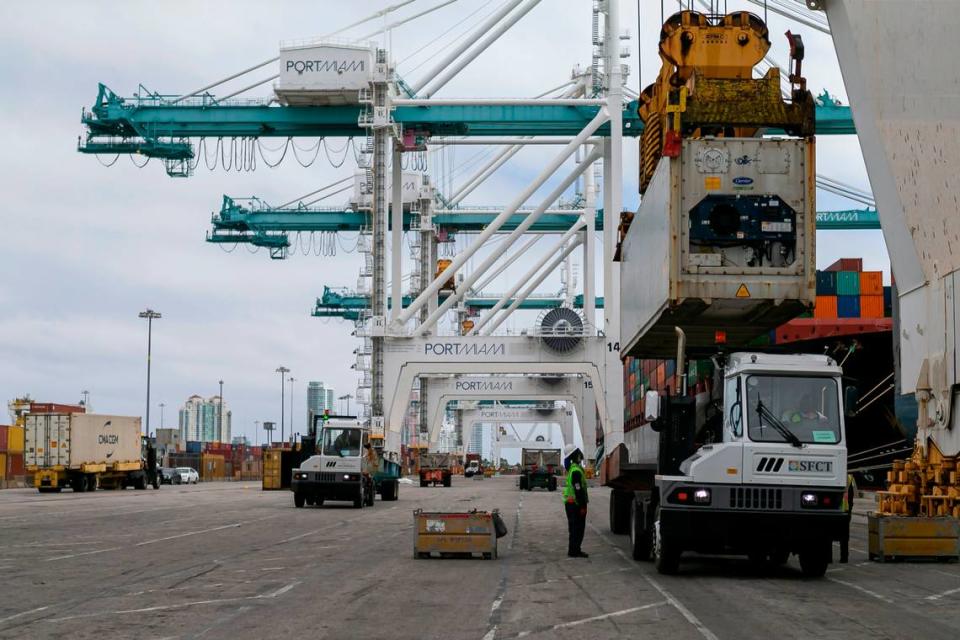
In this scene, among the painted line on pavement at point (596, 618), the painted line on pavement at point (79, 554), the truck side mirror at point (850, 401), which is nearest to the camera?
the painted line on pavement at point (596, 618)

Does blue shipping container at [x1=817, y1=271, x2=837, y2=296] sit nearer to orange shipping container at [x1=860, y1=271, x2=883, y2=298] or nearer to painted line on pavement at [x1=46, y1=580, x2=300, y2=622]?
orange shipping container at [x1=860, y1=271, x2=883, y2=298]

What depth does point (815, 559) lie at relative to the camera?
15375mm

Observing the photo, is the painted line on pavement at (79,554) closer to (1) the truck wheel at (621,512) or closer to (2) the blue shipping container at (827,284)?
(1) the truck wheel at (621,512)

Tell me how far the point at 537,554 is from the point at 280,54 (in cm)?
3026

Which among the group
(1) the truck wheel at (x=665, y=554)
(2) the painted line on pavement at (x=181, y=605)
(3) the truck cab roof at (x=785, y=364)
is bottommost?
(2) the painted line on pavement at (x=181, y=605)

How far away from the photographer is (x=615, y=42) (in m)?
47.7

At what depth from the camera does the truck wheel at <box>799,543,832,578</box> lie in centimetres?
1518

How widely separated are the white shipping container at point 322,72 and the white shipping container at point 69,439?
1764 centimetres

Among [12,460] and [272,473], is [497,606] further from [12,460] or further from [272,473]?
[12,460]

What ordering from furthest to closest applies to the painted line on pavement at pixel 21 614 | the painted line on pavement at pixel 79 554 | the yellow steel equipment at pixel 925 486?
the yellow steel equipment at pixel 925 486 < the painted line on pavement at pixel 79 554 < the painted line on pavement at pixel 21 614

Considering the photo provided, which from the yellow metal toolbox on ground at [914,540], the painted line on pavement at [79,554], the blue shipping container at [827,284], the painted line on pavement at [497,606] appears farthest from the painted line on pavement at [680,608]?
the blue shipping container at [827,284]

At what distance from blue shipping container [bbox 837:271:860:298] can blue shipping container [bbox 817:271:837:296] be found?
0.15 meters

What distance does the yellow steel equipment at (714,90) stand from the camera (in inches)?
739

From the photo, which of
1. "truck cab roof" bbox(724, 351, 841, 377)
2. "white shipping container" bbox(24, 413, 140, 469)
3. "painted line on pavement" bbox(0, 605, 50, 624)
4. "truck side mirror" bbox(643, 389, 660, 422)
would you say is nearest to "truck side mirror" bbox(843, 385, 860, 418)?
"truck cab roof" bbox(724, 351, 841, 377)
